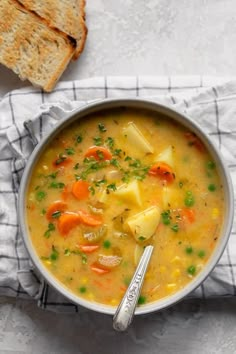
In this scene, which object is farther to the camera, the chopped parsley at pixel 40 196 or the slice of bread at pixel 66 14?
the slice of bread at pixel 66 14

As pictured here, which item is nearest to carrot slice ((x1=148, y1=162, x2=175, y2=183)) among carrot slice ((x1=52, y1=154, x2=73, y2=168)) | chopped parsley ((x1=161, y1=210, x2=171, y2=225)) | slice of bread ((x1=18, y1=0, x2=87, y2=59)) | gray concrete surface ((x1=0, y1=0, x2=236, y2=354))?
chopped parsley ((x1=161, y1=210, x2=171, y2=225))

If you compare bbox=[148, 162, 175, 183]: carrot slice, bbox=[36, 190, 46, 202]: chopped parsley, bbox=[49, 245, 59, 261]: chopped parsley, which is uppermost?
bbox=[148, 162, 175, 183]: carrot slice

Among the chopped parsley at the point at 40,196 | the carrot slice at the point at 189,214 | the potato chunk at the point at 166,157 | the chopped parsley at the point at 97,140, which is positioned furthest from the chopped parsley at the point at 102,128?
the carrot slice at the point at 189,214

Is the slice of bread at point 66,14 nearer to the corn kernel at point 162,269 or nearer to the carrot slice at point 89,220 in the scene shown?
the carrot slice at point 89,220

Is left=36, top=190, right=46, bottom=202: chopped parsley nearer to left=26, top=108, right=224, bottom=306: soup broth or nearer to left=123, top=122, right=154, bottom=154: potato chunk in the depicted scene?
left=26, top=108, right=224, bottom=306: soup broth

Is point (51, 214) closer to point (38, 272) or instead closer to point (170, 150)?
point (38, 272)

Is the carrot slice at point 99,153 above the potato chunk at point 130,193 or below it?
above
